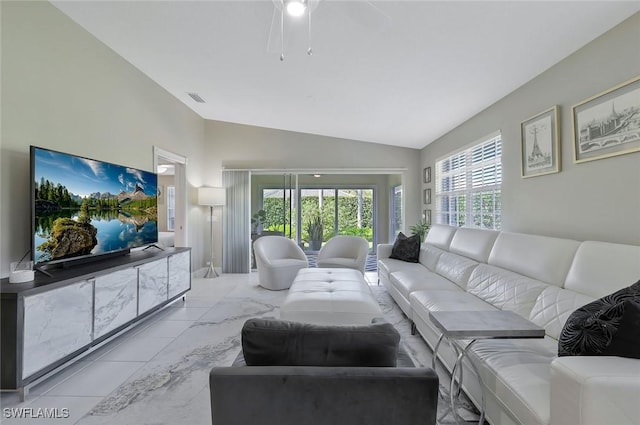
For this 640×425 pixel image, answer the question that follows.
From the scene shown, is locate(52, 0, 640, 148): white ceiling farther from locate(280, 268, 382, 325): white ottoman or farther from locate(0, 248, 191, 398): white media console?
locate(0, 248, 191, 398): white media console

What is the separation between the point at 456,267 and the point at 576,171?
1.38 m

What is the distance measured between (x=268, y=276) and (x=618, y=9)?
14.5ft

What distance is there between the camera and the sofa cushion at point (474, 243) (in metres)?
3.08

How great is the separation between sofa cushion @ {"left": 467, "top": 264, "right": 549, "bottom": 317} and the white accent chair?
2.63 metres

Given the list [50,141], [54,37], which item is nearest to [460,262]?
[50,141]

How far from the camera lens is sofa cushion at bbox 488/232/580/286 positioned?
2094mm

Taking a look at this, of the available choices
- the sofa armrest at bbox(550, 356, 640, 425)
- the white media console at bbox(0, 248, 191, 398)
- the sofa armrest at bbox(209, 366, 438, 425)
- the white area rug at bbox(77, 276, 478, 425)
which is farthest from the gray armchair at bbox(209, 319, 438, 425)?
the white media console at bbox(0, 248, 191, 398)

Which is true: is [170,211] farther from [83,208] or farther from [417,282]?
[417,282]

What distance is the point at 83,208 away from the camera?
2.63m

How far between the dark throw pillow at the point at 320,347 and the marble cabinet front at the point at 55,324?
1686 millimetres

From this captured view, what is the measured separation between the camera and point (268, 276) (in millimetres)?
4594

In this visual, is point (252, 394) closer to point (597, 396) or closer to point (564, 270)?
point (597, 396)

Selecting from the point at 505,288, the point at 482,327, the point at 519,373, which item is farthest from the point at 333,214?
the point at 519,373

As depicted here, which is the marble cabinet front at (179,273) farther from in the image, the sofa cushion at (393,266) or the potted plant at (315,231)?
the potted plant at (315,231)
